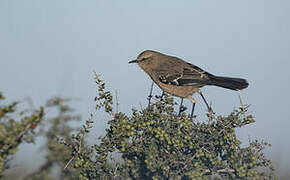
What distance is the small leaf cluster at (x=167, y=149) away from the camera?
16.1 feet

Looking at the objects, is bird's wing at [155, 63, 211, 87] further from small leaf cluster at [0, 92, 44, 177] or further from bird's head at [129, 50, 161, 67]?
small leaf cluster at [0, 92, 44, 177]

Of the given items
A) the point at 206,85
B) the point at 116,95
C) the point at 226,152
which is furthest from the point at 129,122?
the point at 206,85

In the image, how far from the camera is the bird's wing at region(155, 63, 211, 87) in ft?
27.1

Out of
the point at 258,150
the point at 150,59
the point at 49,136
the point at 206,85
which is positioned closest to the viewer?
the point at 49,136

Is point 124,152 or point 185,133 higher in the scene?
point 185,133

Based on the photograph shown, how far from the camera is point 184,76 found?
8.55 metres

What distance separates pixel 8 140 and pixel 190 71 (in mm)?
6217

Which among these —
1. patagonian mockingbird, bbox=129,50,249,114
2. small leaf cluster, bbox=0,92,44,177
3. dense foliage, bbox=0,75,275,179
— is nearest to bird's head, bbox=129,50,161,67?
patagonian mockingbird, bbox=129,50,249,114

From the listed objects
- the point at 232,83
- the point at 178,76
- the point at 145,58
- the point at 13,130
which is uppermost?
the point at 145,58

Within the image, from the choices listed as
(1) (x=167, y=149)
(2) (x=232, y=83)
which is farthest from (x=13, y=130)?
(2) (x=232, y=83)

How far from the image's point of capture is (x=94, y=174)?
5039 millimetres

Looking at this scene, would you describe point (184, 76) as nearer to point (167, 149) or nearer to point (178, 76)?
point (178, 76)

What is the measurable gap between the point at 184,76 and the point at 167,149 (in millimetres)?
3742

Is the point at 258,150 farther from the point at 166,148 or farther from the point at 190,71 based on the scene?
the point at 190,71
